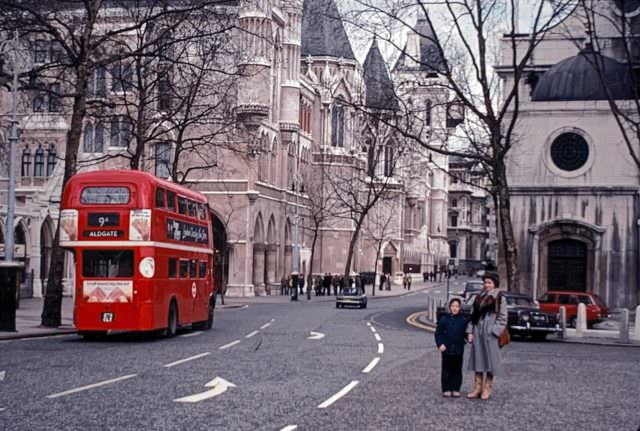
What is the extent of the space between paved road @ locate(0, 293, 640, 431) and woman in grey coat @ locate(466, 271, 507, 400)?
380mm

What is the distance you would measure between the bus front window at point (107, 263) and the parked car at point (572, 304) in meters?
19.7

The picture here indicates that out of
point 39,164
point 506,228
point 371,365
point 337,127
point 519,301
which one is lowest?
point 371,365

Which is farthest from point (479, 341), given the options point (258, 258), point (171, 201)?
point (258, 258)

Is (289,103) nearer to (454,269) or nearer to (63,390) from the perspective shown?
(63,390)

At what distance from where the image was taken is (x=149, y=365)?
767 inches

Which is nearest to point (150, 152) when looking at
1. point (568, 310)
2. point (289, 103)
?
point (289, 103)

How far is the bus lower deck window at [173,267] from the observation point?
90.4 ft

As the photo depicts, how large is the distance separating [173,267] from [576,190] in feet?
87.3

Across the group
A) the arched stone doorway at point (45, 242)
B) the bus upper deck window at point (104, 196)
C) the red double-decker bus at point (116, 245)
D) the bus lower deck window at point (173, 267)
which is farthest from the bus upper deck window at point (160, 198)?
the arched stone doorway at point (45, 242)

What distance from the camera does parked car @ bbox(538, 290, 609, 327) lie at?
4038 cm

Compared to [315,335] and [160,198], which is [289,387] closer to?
[160,198]

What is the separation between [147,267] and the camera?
25875mm

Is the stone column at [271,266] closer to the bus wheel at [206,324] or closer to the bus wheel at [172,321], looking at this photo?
the bus wheel at [206,324]

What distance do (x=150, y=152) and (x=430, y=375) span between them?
193ft
